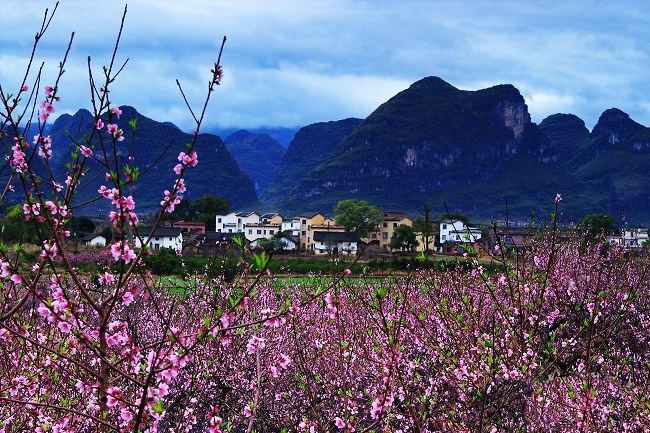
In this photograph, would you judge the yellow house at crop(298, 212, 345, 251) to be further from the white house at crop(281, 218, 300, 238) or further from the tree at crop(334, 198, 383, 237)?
the white house at crop(281, 218, 300, 238)

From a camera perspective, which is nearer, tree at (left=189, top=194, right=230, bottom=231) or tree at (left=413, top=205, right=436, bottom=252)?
tree at (left=413, top=205, right=436, bottom=252)

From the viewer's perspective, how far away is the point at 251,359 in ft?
30.5

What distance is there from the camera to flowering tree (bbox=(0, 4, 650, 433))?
3777 mm

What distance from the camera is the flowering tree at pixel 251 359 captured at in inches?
149

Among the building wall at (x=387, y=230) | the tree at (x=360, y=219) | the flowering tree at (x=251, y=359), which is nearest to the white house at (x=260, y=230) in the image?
the tree at (x=360, y=219)

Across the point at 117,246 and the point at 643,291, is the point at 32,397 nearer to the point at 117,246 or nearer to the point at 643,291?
the point at 117,246

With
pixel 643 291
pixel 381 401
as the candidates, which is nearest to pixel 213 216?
pixel 643 291

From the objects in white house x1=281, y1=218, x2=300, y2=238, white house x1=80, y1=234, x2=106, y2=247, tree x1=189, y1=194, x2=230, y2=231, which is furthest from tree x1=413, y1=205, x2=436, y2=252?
tree x1=189, y1=194, x2=230, y2=231

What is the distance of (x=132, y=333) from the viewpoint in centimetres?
904

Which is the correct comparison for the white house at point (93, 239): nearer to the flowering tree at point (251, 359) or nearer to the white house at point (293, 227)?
the white house at point (293, 227)

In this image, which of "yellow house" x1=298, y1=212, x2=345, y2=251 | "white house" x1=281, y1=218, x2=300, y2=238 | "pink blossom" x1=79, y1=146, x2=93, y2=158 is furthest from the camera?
"white house" x1=281, y1=218, x2=300, y2=238

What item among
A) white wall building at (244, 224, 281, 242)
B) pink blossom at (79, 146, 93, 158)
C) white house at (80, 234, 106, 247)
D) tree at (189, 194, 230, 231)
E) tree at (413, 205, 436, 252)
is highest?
tree at (189, 194, 230, 231)

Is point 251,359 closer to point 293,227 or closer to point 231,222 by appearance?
point 231,222

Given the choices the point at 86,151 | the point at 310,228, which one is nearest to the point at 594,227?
the point at 86,151
